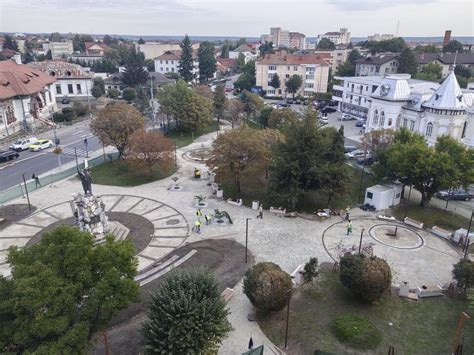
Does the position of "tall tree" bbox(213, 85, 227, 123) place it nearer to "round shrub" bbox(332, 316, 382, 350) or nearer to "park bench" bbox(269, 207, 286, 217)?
"park bench" bbox(269, 207, 286, 217)

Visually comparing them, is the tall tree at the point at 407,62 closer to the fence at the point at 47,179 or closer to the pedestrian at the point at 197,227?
the fence at the point at 47,179

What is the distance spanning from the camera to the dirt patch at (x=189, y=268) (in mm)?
20422

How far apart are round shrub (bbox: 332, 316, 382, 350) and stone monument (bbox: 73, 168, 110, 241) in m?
19.4

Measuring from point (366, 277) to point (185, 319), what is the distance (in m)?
11.6

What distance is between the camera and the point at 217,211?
3478 cm

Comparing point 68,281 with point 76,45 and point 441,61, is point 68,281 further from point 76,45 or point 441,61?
point 76,45

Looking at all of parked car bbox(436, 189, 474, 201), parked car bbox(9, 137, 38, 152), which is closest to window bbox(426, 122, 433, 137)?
parked car bbox(436, 189, 474, 201)

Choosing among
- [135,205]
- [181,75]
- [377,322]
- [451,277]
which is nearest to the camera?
[377,322]

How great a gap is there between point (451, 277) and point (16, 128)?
66.0 meters

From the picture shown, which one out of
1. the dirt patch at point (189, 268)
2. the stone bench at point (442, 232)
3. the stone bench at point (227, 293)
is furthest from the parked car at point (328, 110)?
the stone bench at point (227, 293)

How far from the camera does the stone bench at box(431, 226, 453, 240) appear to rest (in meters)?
32.6

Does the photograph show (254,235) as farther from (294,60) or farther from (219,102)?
(294,60)

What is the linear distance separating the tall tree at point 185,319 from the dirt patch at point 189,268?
2395 millimetres

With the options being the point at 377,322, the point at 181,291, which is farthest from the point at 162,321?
the point at 377,322
